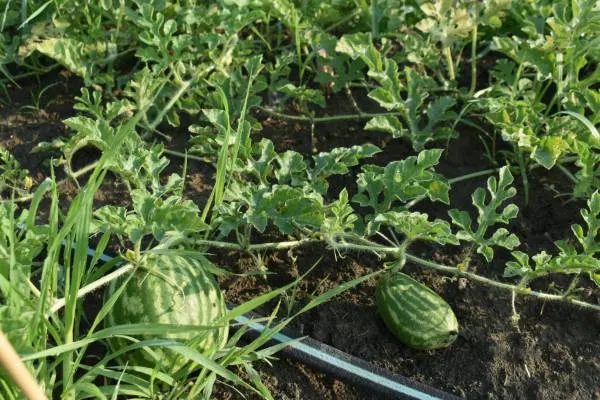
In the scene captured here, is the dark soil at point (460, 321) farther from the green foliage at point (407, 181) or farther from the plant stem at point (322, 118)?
the green foliage at point (407, 181)

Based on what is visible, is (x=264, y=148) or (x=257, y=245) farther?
(x=264, y=148)

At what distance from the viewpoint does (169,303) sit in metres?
2.28

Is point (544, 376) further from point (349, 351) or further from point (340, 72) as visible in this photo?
point (340, 72)

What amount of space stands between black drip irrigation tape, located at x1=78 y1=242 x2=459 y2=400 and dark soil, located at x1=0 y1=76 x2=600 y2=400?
1.5 inches

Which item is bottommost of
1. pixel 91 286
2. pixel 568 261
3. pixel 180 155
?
pixel 568 261

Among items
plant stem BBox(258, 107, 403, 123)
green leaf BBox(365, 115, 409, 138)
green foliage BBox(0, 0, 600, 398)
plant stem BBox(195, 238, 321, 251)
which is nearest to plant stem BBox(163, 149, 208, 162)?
green foliage BBox(0, 0, 600, 398)

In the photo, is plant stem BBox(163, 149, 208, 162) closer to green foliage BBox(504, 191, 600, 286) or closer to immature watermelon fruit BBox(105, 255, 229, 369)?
immature watermelon fruit BBox(105, 255, 229, 369)

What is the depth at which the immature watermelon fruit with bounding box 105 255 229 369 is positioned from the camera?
2.25 meters

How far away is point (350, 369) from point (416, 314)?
28 centimetres

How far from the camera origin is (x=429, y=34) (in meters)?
3.20

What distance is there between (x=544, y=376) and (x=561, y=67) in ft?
4.08

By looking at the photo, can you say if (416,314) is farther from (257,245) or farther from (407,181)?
(257,245)

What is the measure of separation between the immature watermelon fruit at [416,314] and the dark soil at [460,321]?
0.24ft

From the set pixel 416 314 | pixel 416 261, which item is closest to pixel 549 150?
pixel 416 261
